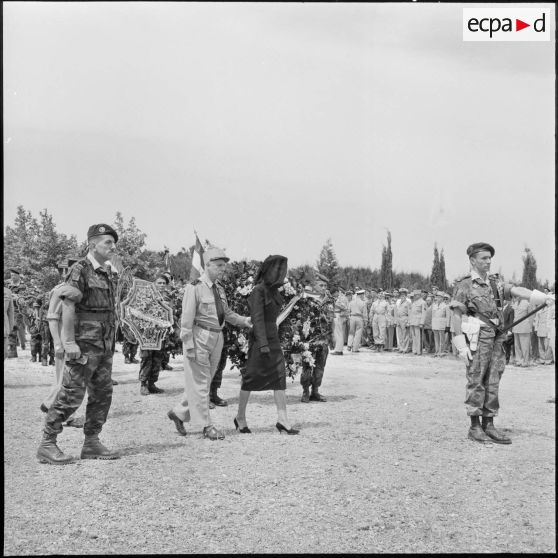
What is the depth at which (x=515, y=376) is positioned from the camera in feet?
46.8

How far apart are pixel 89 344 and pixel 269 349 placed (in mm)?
2180

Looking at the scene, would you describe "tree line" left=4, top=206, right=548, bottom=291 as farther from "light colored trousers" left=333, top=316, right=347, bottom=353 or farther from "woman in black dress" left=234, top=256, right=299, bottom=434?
"woman in black dress" left=234, top=256, right=299, bottom=434

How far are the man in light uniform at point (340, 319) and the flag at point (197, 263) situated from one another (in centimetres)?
1113

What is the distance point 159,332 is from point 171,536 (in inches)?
265

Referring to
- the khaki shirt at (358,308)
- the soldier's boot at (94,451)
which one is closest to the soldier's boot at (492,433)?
the soldier's boot at (94,451)

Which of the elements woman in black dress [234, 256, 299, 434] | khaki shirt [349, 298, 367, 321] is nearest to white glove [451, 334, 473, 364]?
woman in black dress [234, 256, 299, 434]

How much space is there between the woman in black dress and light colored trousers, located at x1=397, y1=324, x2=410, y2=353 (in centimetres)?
1346

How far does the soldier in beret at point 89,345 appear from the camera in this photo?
20.7ft

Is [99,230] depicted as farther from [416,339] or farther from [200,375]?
[416,339]

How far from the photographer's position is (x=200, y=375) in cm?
758

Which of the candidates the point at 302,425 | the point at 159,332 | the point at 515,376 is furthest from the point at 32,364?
the point at 515,376

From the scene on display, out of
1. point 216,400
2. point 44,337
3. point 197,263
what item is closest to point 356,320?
point 44,337

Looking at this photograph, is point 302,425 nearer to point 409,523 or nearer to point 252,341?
point 252,341

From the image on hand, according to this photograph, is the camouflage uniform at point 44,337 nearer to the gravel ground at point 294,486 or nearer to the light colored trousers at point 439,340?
the gravel ground at point 294,486
